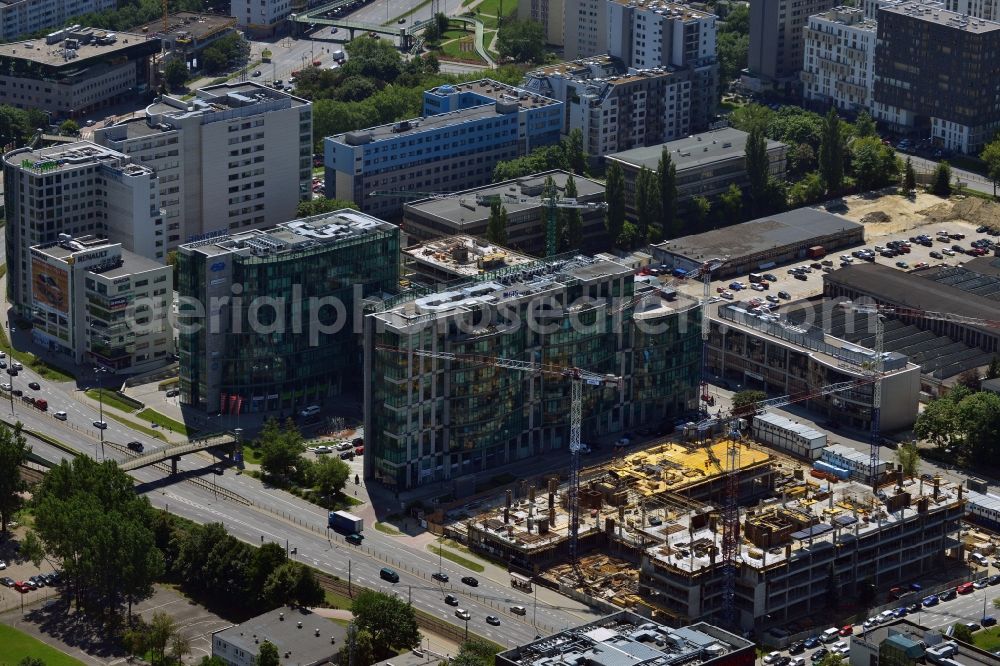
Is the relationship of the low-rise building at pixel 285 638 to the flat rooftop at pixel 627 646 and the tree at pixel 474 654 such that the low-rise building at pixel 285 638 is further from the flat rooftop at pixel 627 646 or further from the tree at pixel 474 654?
the flat rooftop at pixel 627 646

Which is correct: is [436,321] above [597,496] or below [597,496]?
above

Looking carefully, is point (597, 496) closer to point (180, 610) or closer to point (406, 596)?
point (406, 596)

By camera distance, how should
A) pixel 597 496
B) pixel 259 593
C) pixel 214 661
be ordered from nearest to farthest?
pixel 214 661 < pixel 259 593 < pixel 597 496

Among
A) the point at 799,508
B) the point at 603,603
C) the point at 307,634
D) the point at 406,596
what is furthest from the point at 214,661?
the point at 799,508

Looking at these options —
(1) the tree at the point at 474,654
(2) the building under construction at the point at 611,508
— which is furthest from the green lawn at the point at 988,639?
(1) the tree at the point at 474,654

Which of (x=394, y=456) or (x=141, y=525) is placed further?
(x=394, y=456)

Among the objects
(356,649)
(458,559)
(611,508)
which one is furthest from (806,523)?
(356,649)
